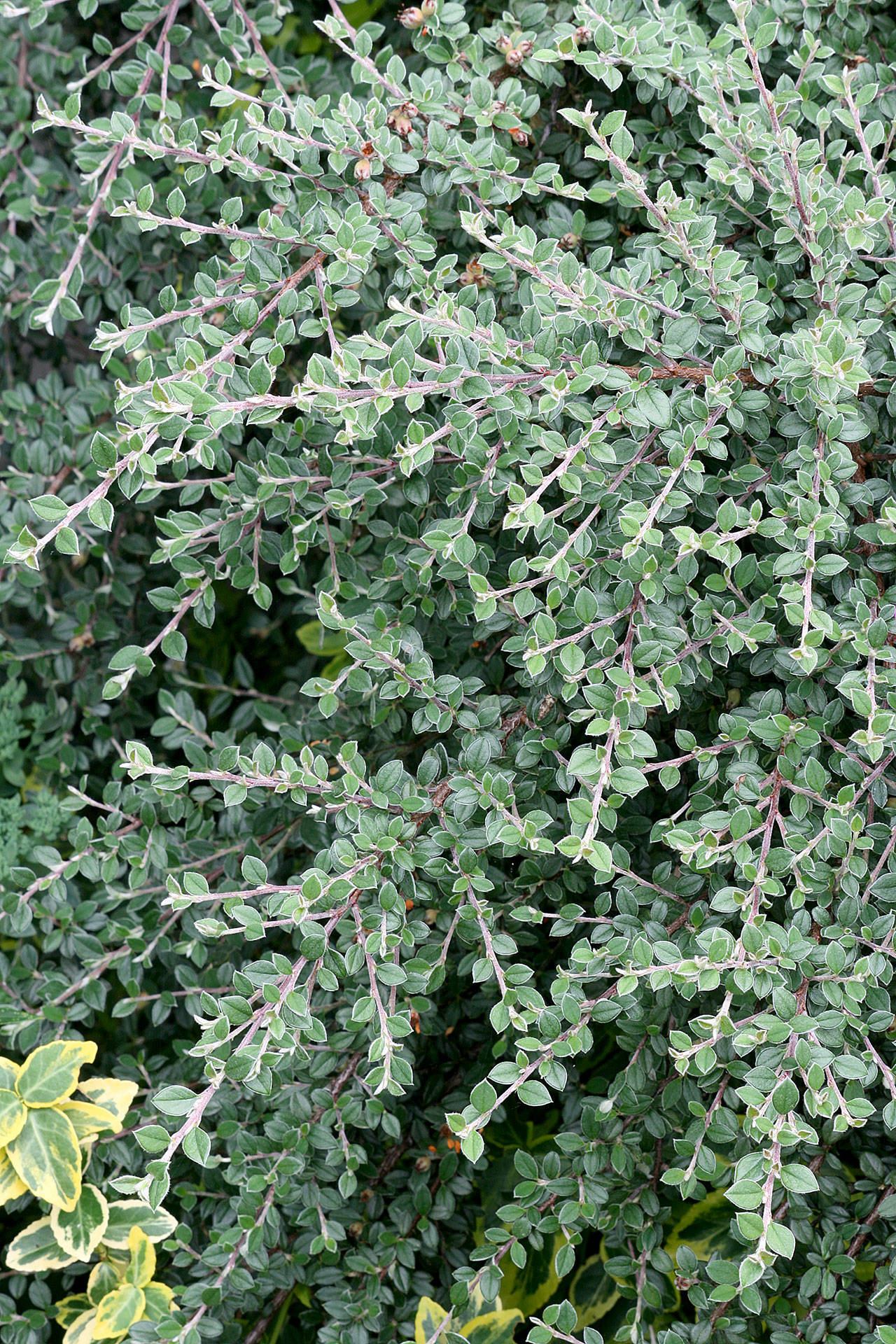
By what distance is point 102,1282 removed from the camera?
1617 millimetres

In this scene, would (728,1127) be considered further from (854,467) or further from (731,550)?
(854,467)

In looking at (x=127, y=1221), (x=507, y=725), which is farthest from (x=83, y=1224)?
(x=507, y=725)

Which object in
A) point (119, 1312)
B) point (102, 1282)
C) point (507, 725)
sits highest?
point (507, 725)

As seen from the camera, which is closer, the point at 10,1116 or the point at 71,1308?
the point at 10,1116

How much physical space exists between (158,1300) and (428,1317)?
393mm

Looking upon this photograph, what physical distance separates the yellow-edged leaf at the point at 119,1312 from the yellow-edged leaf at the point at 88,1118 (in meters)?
0.21

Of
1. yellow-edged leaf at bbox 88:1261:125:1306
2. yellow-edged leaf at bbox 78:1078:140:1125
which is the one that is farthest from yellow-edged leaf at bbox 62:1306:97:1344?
yellow-edged leaf at bbox 78:1078:140:1125

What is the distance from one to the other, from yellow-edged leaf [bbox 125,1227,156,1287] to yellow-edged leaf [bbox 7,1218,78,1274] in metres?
0.11

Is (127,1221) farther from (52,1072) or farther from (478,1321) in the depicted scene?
(478,1321)

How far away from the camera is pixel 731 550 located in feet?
4.14

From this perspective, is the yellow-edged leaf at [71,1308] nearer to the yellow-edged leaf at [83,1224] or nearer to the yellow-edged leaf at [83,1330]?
the yellow-edged leaf at [83,1330]

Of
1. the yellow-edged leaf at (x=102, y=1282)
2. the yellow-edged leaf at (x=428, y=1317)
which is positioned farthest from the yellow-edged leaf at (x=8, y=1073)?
the yellow-edged leaf at (x=428, y=1317)

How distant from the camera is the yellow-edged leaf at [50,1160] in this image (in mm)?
1518

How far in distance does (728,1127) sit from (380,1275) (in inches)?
24.6
